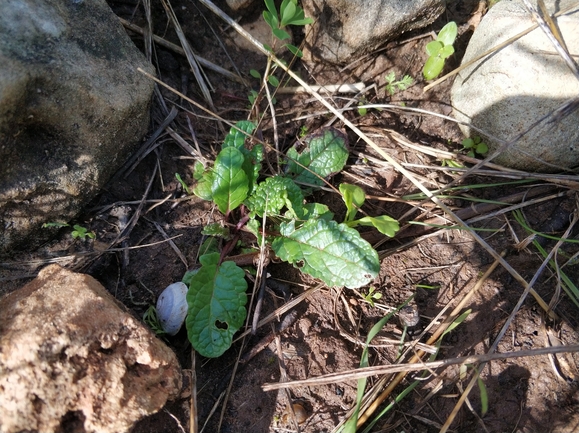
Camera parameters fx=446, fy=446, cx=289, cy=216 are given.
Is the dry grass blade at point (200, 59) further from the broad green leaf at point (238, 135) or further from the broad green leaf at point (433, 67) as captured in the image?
the broad green leaf at point (433, 67)

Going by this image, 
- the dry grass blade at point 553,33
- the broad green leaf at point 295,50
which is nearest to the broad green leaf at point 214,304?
the broad green leaf at point 295,50

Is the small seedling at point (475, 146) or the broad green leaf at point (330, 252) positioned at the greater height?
the small seedling at point (475, 146)

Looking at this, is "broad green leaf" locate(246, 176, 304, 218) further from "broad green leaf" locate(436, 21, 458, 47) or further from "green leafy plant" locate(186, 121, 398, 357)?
"broad green leaf" locate(436, 21, 458, 47)

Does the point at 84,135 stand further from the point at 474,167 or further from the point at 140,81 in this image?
the point at 474,167

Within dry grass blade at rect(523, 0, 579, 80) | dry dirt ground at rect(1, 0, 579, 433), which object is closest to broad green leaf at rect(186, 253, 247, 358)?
dry dirt ground at rect(1, 0, 579, 433)

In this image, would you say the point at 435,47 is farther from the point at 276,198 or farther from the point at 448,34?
the point at 276,198

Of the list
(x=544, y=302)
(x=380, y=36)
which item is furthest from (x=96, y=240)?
(x=544, y=302)
